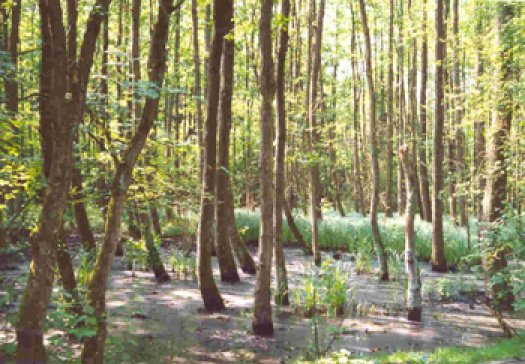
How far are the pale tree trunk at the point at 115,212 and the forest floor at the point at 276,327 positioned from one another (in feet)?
1.44

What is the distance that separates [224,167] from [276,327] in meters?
3.19

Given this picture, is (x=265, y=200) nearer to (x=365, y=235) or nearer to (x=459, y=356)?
(x=459, y=356)

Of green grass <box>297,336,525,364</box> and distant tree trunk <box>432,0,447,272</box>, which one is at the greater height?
distant tree trunk <box>432,0,447,272</box>

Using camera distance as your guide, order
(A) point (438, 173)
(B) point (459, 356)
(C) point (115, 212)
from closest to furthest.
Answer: (C) point (115, 212) → (B) point (459, 356) → (A) point (438, 173)

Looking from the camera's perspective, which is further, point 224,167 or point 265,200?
point 224,167

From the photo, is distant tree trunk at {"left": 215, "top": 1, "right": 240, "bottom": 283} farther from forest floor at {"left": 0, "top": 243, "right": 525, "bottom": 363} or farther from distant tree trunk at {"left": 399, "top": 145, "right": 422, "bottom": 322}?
distant tree trunk at {"left": 399, "top": 145, "right": 422, "bottom": 322}

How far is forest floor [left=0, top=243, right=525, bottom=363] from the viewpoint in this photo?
21.5 ft

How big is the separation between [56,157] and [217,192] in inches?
234

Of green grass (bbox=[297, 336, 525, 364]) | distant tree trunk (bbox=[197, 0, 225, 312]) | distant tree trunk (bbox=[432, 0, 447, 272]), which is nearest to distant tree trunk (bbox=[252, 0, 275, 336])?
distant tree trunk (bbox=[197, 0, 225, 312])

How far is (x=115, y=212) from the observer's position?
4828 millimetres

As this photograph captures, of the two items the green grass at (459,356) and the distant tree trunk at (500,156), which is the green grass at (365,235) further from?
the green grass at (459,356)

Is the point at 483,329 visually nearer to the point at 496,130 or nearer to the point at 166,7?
the point at 496,130

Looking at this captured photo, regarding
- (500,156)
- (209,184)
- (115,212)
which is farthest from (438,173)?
(115,212)

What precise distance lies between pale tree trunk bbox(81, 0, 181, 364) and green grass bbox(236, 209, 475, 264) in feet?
24.7
